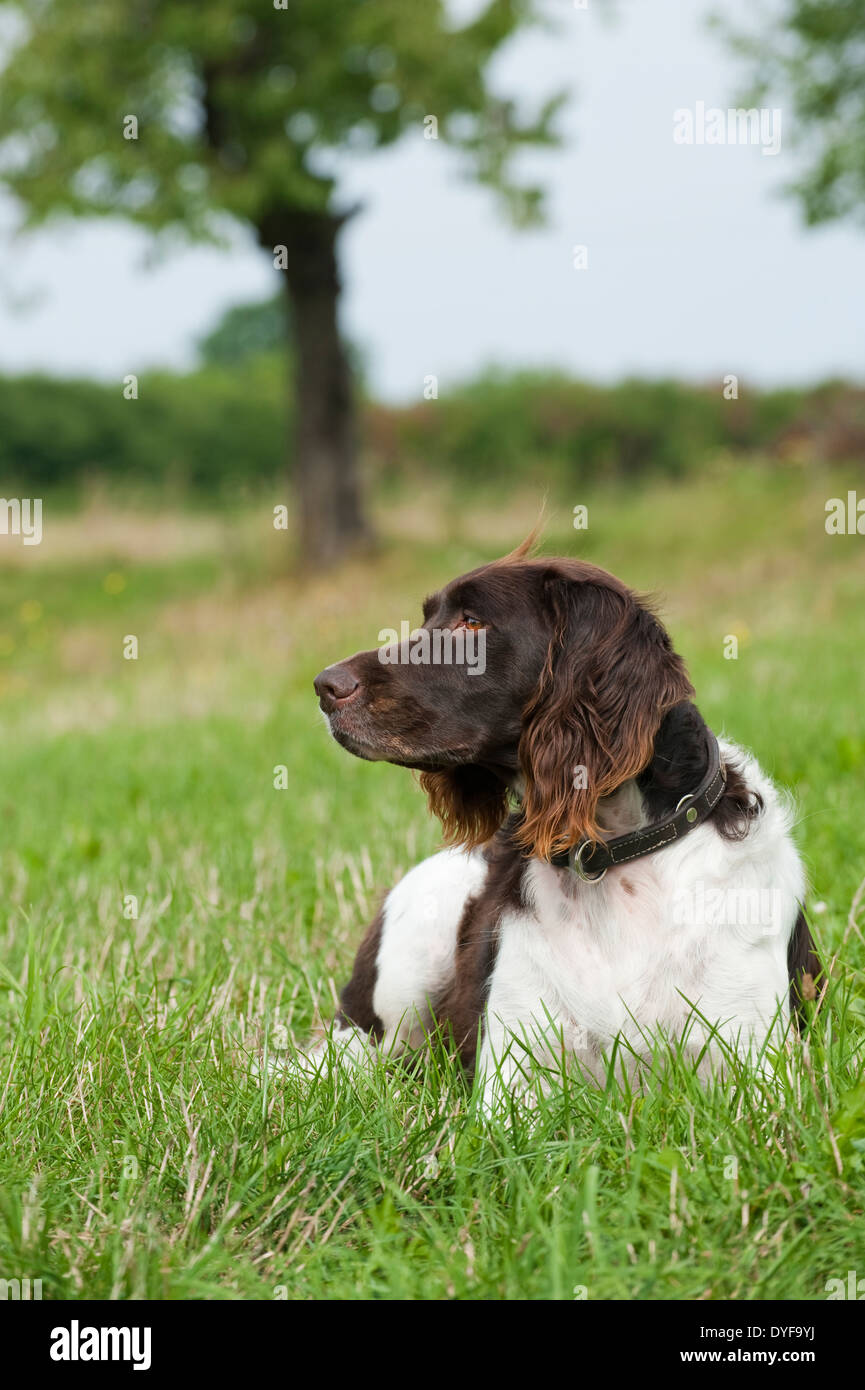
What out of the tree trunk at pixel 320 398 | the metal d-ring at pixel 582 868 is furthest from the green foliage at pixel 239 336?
the metal d-ring at pixel 582 868

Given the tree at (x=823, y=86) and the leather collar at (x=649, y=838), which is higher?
the tree at (x=823, y=86)

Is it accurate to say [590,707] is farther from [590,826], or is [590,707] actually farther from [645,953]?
[645,953]

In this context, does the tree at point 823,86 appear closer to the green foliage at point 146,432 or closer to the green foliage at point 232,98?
the green foliage at point 232,98

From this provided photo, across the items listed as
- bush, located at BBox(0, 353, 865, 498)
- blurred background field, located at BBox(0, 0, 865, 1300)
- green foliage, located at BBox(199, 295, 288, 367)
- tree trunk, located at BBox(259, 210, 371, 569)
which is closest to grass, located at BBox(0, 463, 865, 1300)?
blurred background field, located at BBox(0, 0, 865, 1300)

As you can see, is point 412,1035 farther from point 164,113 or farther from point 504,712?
point 164,113

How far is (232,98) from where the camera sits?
44.5 feet

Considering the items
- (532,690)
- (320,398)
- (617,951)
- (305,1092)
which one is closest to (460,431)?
(320,398)

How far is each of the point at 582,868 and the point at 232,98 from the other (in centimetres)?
1291

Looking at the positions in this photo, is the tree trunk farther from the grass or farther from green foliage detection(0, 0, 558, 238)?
the grass

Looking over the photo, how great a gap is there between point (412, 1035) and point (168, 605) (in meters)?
12.2

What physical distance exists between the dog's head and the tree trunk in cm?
1246

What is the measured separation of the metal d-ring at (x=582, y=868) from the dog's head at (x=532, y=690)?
0.13 feet

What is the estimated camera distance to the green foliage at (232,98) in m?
13.0

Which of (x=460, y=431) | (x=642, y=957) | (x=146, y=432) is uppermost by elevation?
(x=146, y=432)
